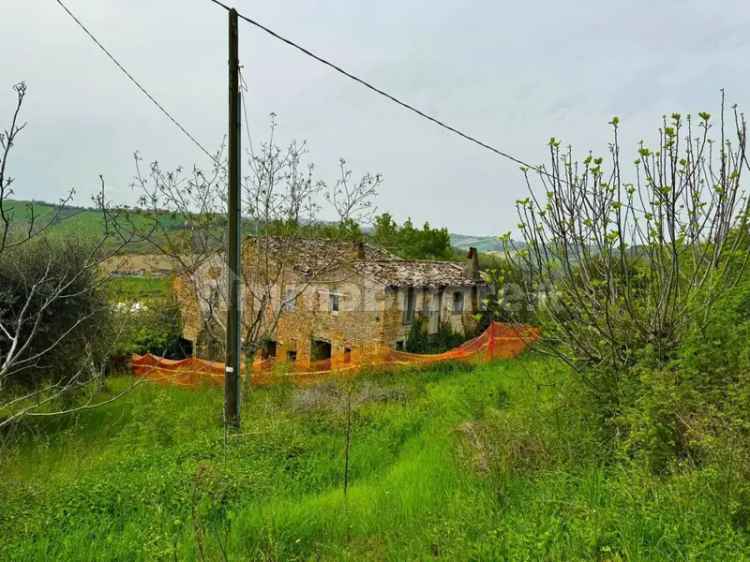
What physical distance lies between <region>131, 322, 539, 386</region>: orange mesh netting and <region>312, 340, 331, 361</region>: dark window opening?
6.04 m

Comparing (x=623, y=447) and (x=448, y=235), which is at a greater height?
(x=448, y=235)

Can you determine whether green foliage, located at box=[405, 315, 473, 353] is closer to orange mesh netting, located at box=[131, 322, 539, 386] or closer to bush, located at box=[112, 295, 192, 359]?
orange mesh netting, located at box=[131, 322, 539, 386]

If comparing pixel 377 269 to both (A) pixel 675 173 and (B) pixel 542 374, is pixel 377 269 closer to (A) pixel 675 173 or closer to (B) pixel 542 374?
(B) pixel 542 374

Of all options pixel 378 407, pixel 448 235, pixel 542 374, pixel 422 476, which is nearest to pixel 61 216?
pixel 422 476

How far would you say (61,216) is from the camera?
478cm

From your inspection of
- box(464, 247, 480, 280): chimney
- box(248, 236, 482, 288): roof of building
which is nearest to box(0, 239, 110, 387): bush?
box(248, 236, 482, 288): roof of building

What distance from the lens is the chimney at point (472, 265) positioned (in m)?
25.3

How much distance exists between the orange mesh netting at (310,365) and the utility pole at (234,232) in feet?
21.6

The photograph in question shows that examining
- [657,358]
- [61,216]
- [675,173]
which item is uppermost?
[675,173]

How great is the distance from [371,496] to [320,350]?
18.5 metres

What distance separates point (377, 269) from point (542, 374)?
15837mm

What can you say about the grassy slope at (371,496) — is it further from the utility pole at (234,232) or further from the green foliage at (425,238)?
the green foliage at (425,238)

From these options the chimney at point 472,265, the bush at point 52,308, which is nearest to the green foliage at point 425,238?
the chimney at point 472,265

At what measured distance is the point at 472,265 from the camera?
84.6 ft
